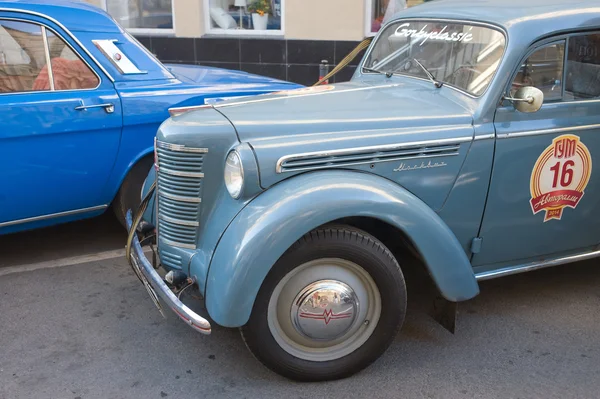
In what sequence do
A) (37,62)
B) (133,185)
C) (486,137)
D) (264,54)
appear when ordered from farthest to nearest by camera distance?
(264,54)
(133,185)
(37,62)
(486,137)

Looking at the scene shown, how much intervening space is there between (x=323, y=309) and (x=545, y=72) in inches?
68.1

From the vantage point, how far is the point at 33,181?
4012 mm

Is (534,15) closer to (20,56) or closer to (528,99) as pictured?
(528,99)

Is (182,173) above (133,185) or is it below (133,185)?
above

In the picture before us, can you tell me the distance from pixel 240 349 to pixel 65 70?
219 centimetres

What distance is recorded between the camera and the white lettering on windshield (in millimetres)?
3533

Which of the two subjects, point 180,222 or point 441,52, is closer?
point 180,222

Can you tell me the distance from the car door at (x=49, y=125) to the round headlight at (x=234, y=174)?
1.61 m

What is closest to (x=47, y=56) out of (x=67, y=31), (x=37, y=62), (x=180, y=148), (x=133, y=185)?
(x=37, y=62)

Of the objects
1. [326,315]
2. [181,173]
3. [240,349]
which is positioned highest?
[181,173]

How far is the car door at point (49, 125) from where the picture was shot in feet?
12.9

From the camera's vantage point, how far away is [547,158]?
3.29 meters

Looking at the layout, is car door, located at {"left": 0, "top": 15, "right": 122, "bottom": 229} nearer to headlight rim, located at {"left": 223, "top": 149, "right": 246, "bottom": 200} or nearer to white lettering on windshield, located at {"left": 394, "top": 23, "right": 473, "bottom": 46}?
headlight rim, located at {"left": 223, "top": 149, "right": 246, "bottom": 200}

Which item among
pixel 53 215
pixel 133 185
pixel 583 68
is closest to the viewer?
pixel 583 68
